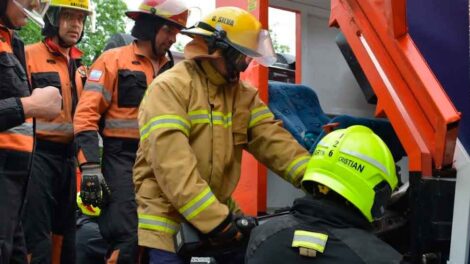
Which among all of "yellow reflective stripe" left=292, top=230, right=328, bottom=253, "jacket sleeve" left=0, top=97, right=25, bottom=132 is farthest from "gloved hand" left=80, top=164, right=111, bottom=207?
"yellow reflective stripe" left=292, top=230, right=328, bottom=253

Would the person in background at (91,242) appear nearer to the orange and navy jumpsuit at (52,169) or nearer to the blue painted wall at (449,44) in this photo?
the orange and navy jumpsuit at (52,169)

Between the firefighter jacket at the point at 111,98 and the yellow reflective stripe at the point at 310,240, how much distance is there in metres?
1.85

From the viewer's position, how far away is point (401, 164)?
2686 mm

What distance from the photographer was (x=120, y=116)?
3.31 meters

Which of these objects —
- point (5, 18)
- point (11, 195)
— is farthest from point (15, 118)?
point (5, 18)

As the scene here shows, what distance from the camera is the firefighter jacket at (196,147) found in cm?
227

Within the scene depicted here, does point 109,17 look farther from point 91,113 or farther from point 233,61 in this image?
point 233,61

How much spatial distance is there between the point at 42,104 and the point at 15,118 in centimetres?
11

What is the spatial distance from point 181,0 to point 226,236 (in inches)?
66.2

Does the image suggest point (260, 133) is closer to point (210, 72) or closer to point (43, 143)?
point (210, 72)

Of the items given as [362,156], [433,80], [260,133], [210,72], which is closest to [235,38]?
[210,72]

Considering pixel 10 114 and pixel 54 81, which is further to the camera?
pixel 54 81

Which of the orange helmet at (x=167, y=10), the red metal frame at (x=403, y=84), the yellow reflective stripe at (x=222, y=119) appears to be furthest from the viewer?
the orange helmet at (x=167, y=10)

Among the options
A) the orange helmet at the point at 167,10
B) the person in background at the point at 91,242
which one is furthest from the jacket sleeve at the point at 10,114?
the person in background at the point at 91,242
